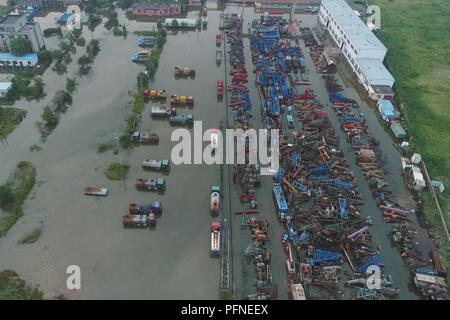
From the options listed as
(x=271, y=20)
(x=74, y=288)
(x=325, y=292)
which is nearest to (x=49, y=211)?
(x=74, y=288)

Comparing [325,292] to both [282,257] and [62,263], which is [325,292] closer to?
[282,257]

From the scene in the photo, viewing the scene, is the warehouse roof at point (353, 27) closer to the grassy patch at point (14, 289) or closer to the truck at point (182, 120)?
the truck at point (182, 120)

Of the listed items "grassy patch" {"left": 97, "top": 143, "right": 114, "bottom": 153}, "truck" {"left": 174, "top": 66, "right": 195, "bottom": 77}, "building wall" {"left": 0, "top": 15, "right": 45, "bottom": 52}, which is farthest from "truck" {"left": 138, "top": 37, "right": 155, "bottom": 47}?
"grassy patch" {"left": 97, "top": 143, "right": 114, "bottom": 153}

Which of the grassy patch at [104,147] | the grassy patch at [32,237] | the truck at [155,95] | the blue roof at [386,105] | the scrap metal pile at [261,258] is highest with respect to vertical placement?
the truck at [155,95]

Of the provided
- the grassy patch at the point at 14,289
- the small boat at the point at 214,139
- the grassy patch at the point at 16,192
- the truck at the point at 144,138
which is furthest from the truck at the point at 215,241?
the grassy patch at the point at 16,192

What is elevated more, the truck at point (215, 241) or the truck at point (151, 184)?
the truck at point (151, 184)

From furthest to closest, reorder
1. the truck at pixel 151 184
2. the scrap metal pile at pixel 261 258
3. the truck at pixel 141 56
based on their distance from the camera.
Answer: the truck at pixel 141 56
the truck at pixel 151 184
the scrap metal pile at pixel 261 258

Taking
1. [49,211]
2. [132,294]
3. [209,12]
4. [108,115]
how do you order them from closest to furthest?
[132,294] < [49,211] < [108,115] < [209,12]
